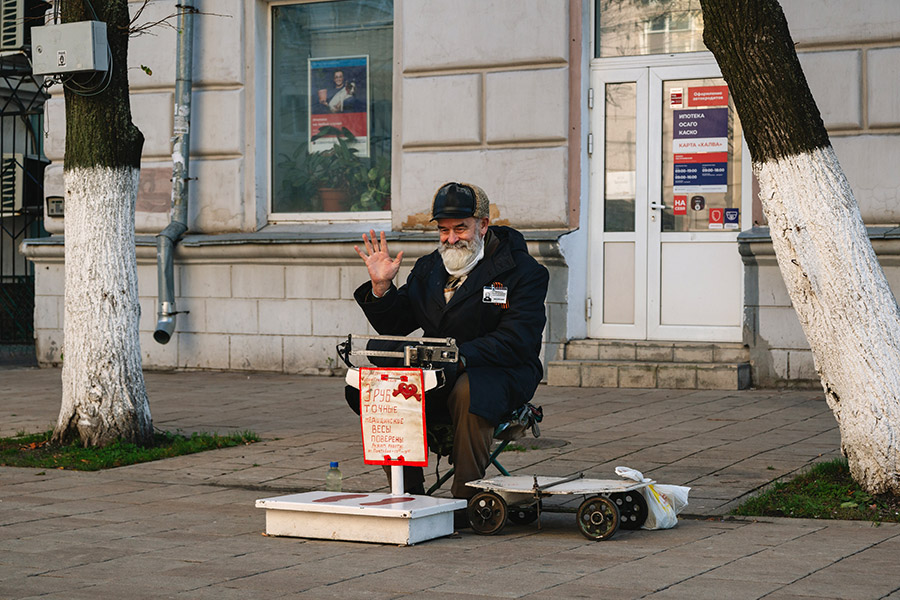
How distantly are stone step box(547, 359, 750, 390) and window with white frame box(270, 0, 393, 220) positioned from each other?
→ 2658 millimetres

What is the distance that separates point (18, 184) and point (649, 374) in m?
8.99

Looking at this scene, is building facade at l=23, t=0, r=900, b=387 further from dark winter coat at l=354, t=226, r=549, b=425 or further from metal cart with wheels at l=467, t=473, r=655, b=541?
metal cart with wheels at l=467, t=473, r=655, b=541

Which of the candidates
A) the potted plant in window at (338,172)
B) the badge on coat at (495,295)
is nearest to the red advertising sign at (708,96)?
the potted plant in window at (338,172)

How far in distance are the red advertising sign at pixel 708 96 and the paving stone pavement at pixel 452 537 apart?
2.99 meters

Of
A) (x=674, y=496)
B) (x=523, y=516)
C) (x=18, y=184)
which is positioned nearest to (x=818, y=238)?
(x=674, y=496)

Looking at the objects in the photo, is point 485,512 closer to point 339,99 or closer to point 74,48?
point 74,48

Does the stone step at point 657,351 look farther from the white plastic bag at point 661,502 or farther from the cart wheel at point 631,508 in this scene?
the cart wheel at point 631,508

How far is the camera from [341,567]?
15.6 feet

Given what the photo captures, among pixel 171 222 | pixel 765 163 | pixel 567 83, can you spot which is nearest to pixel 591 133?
pixel 567 83

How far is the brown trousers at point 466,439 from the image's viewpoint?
18.0 feet

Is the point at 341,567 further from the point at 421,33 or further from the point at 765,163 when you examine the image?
the point at 421,33

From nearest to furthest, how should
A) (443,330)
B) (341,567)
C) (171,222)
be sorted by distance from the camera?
(341,567)
(443,330)
(171,222)

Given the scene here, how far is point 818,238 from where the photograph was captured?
5949mm

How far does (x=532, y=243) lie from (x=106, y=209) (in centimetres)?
423
